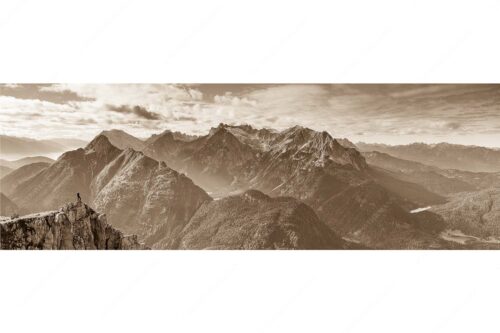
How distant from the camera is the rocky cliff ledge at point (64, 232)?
12.1 meters

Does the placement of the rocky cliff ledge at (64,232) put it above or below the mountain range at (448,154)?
below

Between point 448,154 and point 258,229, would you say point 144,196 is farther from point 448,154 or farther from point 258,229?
point 448,154

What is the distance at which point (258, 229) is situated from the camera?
512 inches

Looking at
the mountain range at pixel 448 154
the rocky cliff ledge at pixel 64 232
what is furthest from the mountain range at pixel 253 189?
the rocky cliff ledge at pixel 64 232

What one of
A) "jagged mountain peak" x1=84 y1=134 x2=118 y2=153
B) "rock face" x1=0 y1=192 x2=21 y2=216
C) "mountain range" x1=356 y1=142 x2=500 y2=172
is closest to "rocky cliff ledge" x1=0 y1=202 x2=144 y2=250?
"rock face" x1=0 y1=192 x2=21 y2=216

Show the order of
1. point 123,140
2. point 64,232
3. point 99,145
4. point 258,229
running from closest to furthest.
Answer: point 64,232 < point 258,229 < point 99,145 < point 123,140

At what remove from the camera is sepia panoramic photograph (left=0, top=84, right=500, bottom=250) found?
12859mm

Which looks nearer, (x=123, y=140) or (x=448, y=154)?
(x=123, y=140)

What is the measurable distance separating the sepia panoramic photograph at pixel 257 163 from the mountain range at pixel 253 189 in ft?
0.13

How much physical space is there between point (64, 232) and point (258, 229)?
17.7 feet

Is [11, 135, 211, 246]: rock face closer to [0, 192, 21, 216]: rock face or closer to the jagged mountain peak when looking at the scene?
the jagged mountain peak

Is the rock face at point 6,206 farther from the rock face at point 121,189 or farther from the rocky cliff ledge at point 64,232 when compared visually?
the rocky cliff ledge at point 64,232

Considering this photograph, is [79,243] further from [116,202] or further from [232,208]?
[232,208]

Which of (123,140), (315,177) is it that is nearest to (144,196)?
(123,140)
